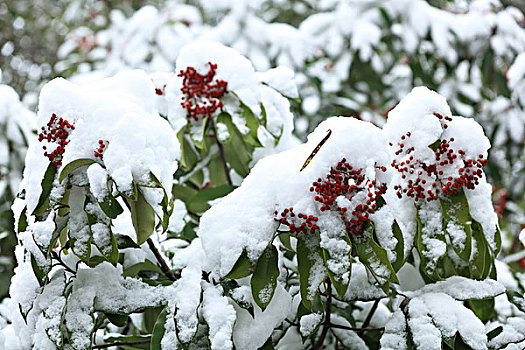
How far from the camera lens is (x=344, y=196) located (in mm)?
880

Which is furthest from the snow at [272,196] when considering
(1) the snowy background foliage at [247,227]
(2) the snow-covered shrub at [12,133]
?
(2) the snow-covered shrub at [12,133]

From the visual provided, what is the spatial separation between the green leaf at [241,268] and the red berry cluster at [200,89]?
453mm

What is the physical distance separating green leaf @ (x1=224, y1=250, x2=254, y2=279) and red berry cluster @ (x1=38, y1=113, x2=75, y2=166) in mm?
335

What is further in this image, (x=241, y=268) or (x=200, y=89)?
(x=200, y=89)

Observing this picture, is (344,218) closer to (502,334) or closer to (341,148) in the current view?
(341,148)

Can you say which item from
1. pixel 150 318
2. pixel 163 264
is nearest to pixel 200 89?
pixel 163 264

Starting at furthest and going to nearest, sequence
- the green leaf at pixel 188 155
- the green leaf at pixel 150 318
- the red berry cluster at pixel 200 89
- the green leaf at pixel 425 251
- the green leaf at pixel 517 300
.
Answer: the green leaf at pixel 188 155 < the red berry cluster at pixel 200 89 < the green leaf at pixel 150 318 < the green leaf at pixel 517 300 < the green leaf at pixel 425 251

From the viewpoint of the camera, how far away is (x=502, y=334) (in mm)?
1000

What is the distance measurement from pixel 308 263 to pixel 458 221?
0.89ft

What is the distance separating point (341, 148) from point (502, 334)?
0.45 m

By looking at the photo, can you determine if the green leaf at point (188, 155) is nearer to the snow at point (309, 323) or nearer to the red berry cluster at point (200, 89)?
the red berry cluster at point (200, 89)

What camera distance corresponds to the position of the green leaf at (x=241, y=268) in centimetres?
88

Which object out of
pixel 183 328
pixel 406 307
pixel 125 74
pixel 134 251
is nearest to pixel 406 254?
pixel 406 307

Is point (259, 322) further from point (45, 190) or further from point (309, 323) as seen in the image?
point (45, 190)
